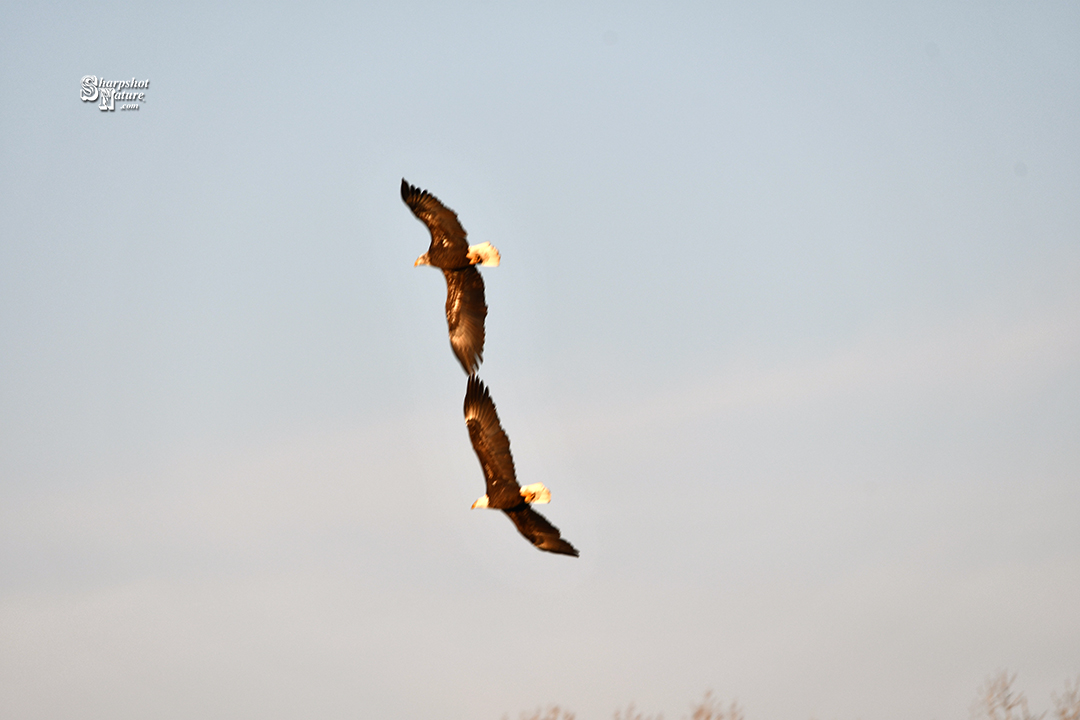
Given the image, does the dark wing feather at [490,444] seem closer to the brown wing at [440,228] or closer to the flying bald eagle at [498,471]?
the flying bald eagle at [498,471]

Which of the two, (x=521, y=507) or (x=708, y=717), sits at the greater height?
(x=521, y=507)

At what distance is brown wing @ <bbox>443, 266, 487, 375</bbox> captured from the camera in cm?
2322

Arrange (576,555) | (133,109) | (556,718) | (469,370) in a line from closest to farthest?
(576,555) → (469,370) → (556,718) → (133,109)

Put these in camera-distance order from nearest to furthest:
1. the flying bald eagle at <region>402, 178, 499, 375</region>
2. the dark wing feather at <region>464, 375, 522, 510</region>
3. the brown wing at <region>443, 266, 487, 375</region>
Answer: the dark wing feather at <region>464, 375, 522, 510</region> → the flying bald eagle at <region>402, 178, 499, 375</region> → the brown wing at <region>443, 266, 487, 375</region>

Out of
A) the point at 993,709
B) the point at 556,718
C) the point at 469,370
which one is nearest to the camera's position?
the point at 469,370

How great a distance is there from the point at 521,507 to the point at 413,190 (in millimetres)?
5388

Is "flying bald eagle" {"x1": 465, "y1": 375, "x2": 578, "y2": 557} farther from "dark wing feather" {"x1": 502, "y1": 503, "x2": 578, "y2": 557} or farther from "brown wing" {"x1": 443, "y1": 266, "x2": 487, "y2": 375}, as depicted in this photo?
"brown wing" {"x1": 443, "y1": 266, "x2": 487, "y2": 375}

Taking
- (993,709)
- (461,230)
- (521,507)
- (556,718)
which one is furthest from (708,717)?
(461,230)

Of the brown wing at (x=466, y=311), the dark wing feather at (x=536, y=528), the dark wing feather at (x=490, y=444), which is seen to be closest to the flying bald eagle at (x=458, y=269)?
the brown wing at (x=466, y=311)

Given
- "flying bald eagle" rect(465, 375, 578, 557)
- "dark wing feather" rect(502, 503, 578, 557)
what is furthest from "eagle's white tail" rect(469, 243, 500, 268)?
"dark wing feather" rect(502, 503, 578, 557)

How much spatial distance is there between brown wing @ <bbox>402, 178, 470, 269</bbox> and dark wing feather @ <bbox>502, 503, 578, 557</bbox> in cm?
419

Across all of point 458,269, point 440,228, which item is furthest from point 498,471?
point 440,228

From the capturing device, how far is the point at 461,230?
75.0ft

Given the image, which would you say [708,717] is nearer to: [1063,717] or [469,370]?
[1063,717]
